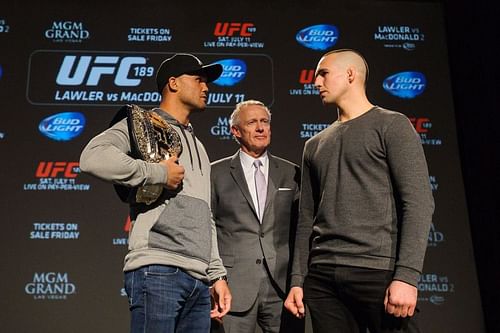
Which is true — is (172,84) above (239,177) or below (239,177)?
above

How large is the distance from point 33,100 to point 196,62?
2305mm

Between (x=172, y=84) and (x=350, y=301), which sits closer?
(x=350, y=301)

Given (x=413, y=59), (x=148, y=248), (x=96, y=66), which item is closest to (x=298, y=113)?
(x=413, y=59)

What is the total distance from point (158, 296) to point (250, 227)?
1.00m

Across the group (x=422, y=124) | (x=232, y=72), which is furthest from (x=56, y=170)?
(x=422, y=124)

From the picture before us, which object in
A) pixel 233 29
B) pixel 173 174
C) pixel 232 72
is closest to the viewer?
pixel 173 174

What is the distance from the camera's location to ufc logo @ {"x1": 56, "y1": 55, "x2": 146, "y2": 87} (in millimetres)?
4258

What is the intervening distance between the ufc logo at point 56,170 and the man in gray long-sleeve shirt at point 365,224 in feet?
7.74

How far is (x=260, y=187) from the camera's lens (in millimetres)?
2934

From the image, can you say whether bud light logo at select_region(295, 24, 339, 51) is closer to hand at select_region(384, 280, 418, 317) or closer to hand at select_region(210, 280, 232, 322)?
hand at select_region(210, 280, 232, 322)

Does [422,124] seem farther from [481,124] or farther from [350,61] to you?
[350,61]

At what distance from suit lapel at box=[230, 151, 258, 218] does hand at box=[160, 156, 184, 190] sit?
0.94 metres

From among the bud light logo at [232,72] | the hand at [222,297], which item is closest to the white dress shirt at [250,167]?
the hand at [222,297]

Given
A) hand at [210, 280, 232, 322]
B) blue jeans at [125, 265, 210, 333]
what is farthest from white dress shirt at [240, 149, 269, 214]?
blue jeans at [125, 265, 210, 333]
